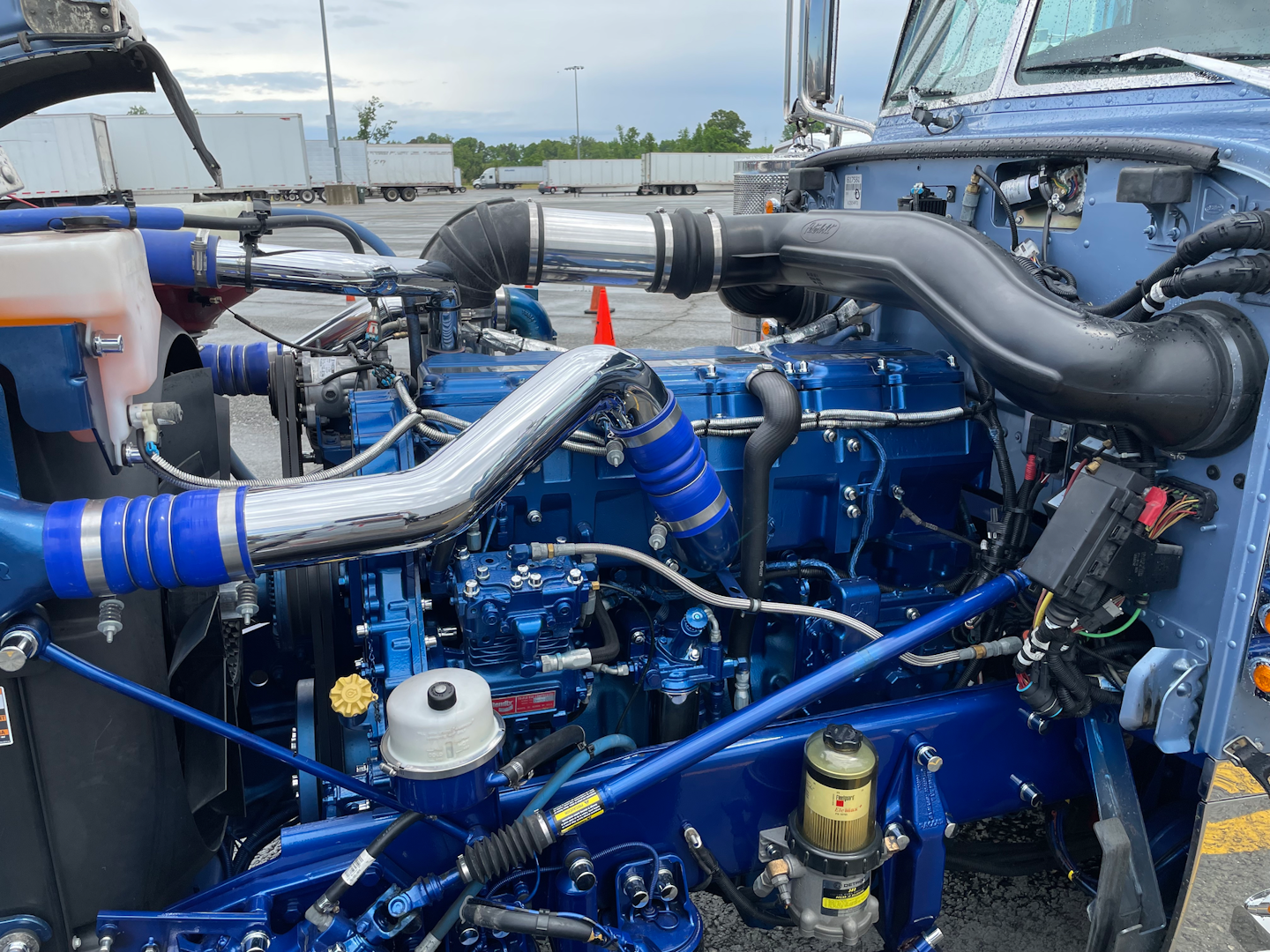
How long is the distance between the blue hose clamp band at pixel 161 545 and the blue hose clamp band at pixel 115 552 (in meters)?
0.04

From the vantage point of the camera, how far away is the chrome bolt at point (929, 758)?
2.09 meters

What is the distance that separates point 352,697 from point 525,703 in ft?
1.55

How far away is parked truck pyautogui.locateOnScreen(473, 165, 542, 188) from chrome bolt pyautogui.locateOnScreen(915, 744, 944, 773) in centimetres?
4980

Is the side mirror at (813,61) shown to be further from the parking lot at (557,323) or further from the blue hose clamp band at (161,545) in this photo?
the parking lot at (557,323)

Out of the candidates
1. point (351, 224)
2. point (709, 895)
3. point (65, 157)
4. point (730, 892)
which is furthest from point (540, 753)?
point (65, 157)

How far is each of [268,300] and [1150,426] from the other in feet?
40.8

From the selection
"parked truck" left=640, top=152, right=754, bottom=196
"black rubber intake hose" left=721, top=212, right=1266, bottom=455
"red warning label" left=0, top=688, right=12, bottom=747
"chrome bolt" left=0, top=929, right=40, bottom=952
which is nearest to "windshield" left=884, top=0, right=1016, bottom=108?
"black rubber intake hose" left=721, top=212, right=1266, bottom=455

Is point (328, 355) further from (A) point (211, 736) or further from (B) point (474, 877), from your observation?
(B) point (474, 877)

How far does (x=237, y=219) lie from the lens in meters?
2.11

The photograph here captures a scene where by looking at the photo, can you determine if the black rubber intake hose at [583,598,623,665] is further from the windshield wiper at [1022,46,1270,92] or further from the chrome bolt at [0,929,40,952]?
the windshield wiper at [1022,46,1270,92]

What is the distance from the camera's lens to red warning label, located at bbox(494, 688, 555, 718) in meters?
2.12

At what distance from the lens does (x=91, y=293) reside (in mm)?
1438

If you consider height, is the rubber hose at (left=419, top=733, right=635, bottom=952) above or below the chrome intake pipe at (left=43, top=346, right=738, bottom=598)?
below

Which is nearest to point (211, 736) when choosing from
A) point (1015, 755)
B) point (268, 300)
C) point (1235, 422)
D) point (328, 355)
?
point (328, 355)
